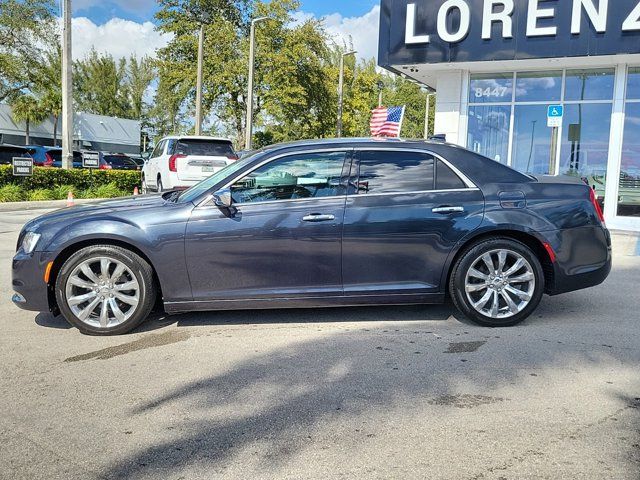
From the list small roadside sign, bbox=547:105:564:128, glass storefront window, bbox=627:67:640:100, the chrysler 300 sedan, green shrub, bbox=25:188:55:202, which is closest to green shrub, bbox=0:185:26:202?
green shrub, bbox=25:188:55:202

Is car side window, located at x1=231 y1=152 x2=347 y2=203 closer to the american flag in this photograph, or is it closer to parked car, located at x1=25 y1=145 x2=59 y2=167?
the american flag

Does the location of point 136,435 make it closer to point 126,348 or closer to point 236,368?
point 236,368

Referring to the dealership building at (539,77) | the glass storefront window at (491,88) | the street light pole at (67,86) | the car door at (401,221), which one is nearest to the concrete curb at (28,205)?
the street light pole at (67,86)

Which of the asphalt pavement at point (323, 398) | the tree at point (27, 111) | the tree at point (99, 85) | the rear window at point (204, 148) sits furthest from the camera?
the tree at point (99, 85)

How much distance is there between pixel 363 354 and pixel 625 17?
37.9 feet

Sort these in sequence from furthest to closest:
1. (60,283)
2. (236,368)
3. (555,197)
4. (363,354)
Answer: (555,197) → (60,283) → (363,354) → (236,368)

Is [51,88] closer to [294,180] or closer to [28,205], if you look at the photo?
[28,205]

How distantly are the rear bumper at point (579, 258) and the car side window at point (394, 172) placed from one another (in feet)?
4.11

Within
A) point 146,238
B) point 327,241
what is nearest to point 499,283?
point 327,241

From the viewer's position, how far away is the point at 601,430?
3188 mm

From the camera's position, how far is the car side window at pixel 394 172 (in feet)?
16.6

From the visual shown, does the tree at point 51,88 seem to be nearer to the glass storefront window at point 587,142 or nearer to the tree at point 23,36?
the tree at point 23,36

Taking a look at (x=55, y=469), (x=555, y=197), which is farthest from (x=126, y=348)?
(x=555, y=197)

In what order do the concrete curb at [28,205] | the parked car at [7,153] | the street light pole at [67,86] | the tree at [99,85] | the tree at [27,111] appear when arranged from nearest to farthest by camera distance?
the concrete curb at [28,205]
the street light pole at [67,86]
the parked car at [7,153]
the tree at [27,111]
the tree at [99,85]
